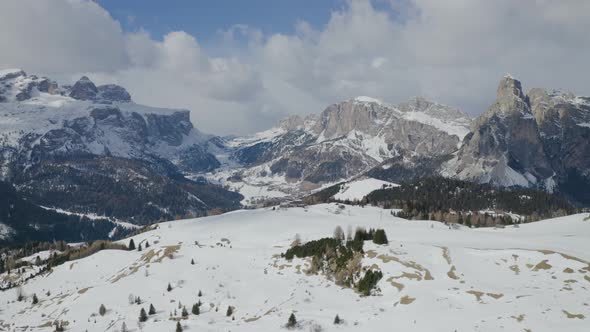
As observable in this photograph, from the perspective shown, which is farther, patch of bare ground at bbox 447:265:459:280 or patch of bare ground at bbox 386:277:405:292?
patch of bare ground at bbox 447:265:459:280

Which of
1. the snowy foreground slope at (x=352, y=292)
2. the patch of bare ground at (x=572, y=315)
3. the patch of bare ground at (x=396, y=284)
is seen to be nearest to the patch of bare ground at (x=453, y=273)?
the snowy foreground slope at (x=352, y=292)

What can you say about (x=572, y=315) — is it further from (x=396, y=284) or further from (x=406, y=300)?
(x=396, y=284)

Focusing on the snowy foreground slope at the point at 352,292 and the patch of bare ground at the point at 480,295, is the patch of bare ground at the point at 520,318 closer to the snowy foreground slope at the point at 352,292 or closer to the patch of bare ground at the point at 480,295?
the snowy foreground slope at the point at 352,292

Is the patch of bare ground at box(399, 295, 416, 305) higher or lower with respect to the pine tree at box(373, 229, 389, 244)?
lower

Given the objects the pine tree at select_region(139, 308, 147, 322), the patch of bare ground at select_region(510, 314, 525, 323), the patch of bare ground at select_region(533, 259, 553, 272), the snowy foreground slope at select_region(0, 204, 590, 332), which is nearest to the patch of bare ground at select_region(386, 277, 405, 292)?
the snowy foreground slope at select_region(0, 204, 590, 332)

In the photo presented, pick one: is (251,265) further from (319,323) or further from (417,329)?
(417,329)

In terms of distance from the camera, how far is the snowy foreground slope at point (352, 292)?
51.6 meters

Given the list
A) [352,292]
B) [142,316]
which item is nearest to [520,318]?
[352,292]

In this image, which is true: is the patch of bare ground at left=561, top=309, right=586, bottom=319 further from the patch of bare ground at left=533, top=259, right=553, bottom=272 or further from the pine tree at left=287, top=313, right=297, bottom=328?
the pine tree at left=287, top=313, right=297, bottom=328

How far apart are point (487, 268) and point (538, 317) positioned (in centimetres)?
2109

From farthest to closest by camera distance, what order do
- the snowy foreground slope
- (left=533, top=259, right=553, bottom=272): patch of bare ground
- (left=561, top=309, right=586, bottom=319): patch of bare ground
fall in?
(left=533, top=259, right=553, bottom=272): patch of bare ground, the snowy foreground slope, (left=561, top=309, right=586, bottom=319): patch of bare ground

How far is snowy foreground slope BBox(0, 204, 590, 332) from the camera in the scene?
51562 millimetres

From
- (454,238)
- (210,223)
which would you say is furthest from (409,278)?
(210,223)

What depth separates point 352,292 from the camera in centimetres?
6525
